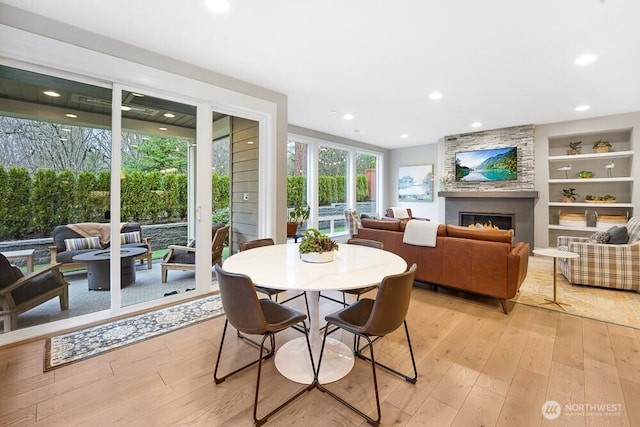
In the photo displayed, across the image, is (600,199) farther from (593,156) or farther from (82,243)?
(82,243)

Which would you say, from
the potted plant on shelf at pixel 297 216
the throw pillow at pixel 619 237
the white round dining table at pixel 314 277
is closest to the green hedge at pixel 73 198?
the white round dining table at pixel 314 277

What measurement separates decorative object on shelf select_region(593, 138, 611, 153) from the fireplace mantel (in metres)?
1.24

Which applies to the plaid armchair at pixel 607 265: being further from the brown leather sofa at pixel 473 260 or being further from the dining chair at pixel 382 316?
the dining chair at pixel 382 316

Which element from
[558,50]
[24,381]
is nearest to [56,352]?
[24,381]

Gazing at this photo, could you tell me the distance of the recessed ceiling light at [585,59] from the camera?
2.99 m

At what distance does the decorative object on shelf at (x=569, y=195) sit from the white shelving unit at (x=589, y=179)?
0.08m

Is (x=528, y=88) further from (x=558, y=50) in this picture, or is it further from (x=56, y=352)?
(x=56, y=352)

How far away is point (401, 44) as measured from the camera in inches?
110

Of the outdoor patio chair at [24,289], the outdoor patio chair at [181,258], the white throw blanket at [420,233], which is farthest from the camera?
the white throw blanket at [420,233]

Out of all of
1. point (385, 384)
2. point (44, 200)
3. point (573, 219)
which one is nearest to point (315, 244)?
point (385, 384)

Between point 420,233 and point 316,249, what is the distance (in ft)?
6.62

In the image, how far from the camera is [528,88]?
3.90 meters

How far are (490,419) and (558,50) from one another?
3.37 meters

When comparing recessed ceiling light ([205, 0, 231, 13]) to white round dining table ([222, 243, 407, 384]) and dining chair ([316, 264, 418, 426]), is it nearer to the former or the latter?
white round dining table ([222, 243, 407, 384])
